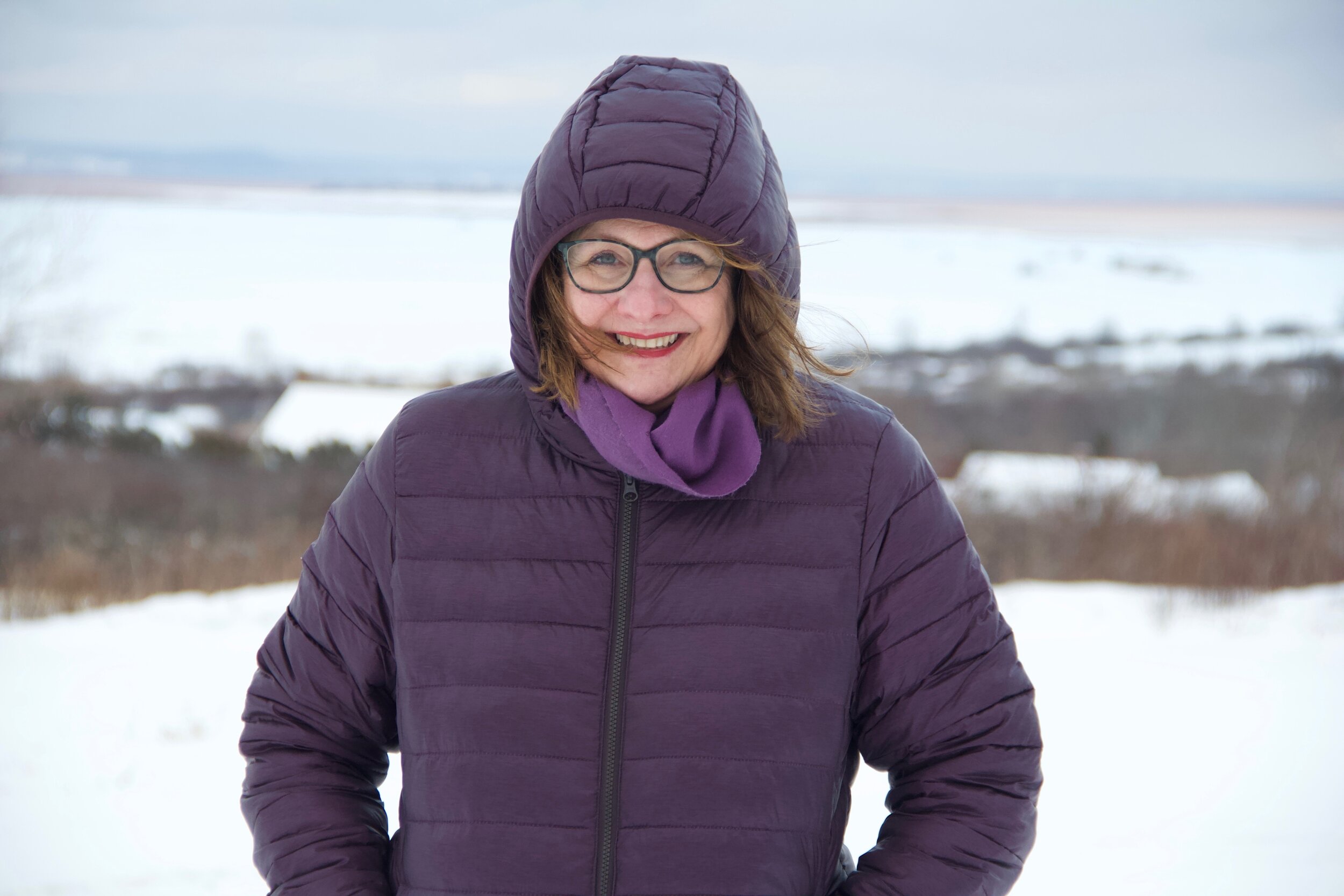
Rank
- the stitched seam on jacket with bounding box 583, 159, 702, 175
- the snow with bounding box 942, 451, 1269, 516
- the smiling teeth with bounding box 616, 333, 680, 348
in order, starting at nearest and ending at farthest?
the stitched seam on jacket with bounding box 583, 159, 702, 175
the smiling teeth with bounding box 616, 333, 680, 348
the snow with bounding box 942, 451, 1269, 516

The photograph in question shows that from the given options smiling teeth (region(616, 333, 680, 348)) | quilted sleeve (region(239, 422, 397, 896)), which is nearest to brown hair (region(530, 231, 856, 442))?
smiling teeth (region(616, 333, 680, 348))

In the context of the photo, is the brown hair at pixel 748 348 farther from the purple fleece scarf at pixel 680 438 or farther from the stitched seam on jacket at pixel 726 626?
the stitched seam on jacket at pixel 726 626

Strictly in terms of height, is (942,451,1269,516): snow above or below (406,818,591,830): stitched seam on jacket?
above

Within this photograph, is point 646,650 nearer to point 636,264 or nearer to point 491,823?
point 491,823

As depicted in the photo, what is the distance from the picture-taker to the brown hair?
1.21 metres

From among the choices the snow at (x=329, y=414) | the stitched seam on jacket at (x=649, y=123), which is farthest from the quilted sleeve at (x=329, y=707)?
the snow at (x=329, y=414)

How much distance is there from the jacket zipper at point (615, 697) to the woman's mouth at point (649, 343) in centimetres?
17

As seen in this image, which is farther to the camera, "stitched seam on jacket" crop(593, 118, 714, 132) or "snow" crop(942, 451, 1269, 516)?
"snow" crop(942, 451, 1269, 516)

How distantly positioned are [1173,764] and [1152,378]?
19021mm

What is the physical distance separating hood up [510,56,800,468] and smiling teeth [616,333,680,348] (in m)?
0.12

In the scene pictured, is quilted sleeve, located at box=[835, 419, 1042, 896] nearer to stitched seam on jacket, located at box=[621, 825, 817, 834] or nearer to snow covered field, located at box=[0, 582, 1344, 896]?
stitched seam on jacket, located at box=[621, 825, 817, 834]

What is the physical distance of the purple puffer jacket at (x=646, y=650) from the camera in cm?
112

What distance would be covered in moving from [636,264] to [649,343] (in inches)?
3.9

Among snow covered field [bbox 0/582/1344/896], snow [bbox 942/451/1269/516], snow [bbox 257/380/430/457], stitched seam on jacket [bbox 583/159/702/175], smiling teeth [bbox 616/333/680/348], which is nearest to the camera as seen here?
stitched seam on jacket [bbox 583/159/702/175]
